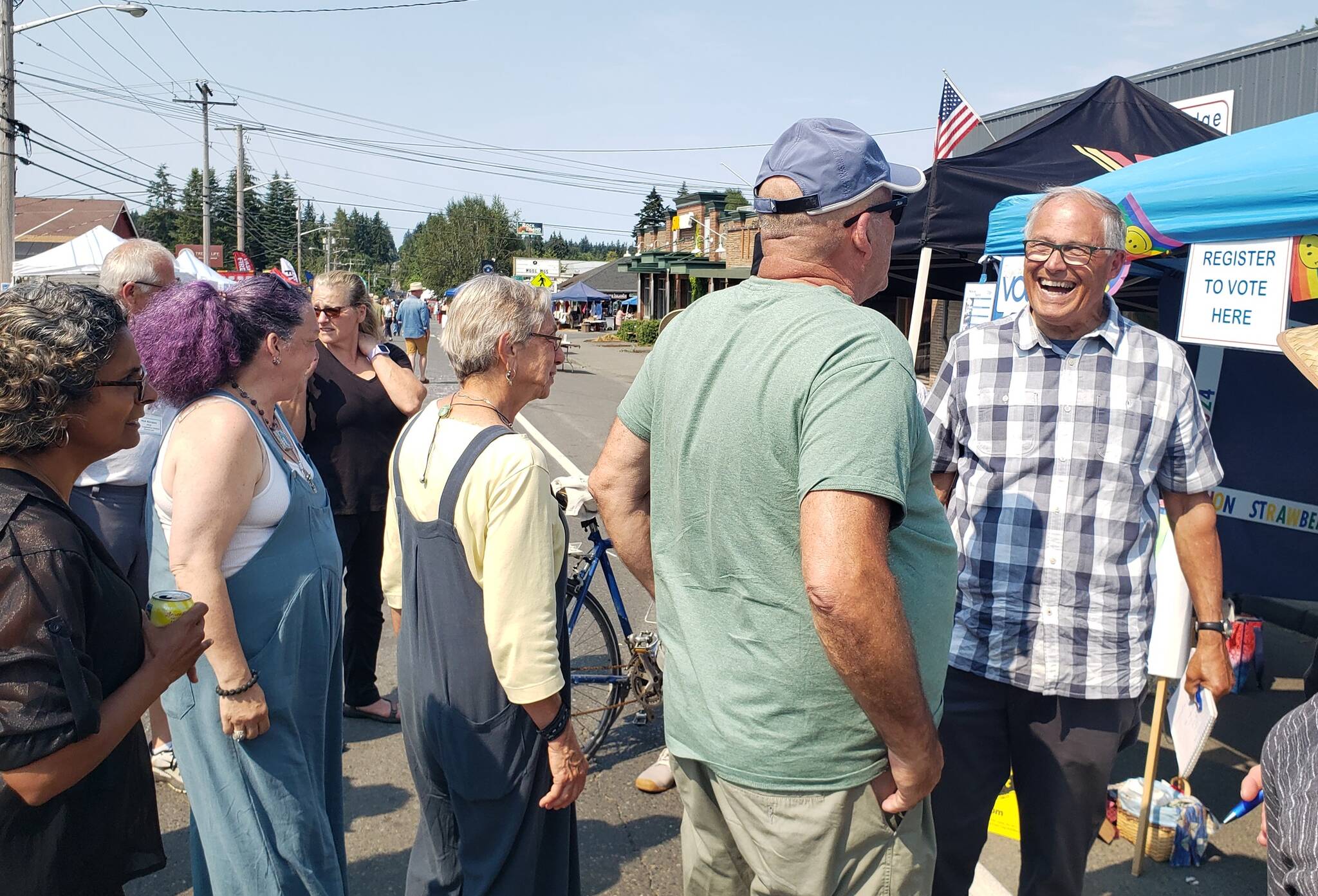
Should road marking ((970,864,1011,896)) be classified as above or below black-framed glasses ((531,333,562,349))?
below

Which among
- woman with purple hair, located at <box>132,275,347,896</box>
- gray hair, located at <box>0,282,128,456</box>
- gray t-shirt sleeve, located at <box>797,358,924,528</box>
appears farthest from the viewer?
woman with purple hair, located at <box>132,275,347,896</box>

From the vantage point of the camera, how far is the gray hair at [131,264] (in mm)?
3975

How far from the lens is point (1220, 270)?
383 cm

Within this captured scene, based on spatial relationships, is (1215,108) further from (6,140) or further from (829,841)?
(6,140)

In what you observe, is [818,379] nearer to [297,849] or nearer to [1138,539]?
[1138,539]

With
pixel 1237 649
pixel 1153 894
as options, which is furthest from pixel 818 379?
pixel 1237 649

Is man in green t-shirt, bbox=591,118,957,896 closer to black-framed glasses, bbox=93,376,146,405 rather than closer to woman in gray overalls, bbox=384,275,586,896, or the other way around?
woman in gray overalls, bbox=384,275,586,896

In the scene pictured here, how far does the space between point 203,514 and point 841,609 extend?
4.97 feet

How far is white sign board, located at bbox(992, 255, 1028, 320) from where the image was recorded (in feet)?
15.3

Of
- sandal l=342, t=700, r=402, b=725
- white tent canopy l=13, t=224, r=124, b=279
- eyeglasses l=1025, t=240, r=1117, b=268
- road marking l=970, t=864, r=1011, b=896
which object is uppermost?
white tent canopy l=13, t=224, r=124, b=279

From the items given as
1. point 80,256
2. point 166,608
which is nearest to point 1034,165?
point 166,608

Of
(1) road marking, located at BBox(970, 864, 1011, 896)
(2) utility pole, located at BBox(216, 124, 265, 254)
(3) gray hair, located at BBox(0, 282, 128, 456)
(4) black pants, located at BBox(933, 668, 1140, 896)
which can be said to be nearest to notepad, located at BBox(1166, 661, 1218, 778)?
(4) black pants, located at BBox(933, 668, 1140, 896)

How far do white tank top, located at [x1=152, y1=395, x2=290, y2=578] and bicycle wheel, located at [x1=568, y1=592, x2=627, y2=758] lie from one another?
201 centimetres

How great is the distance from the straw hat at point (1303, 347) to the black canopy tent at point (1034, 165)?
3.04m
